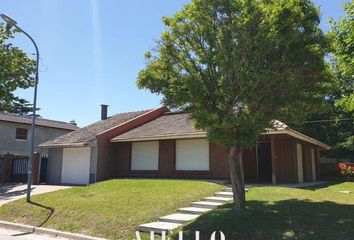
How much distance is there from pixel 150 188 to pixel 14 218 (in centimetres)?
566

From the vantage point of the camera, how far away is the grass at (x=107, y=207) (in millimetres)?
11789

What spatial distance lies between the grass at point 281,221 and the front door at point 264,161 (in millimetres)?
8954

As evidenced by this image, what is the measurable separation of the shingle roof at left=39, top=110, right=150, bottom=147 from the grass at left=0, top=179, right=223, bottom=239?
7.82 metres

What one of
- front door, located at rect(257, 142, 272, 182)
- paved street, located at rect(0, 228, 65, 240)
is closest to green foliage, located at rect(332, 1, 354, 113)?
paved street, located at rect(0, 228, 65, 240)

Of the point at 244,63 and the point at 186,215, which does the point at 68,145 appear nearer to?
the point at 186,215

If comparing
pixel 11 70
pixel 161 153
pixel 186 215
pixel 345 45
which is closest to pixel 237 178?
pixel 186 215

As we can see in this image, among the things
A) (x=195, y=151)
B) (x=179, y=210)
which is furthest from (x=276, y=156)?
(x=179, y=210)

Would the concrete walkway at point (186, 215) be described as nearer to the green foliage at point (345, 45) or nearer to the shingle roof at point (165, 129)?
the green foliage at point (345, 45)

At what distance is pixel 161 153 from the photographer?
930 inches

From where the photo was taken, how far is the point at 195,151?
2203 cm

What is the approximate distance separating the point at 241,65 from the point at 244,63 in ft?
0.61

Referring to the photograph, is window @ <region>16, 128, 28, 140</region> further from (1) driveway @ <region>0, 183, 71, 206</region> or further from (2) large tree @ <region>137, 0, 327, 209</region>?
(2) large tree @ <region>137, 0, 327, 209</region>

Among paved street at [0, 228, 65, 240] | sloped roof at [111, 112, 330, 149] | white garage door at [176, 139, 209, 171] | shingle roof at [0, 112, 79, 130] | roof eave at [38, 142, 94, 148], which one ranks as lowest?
paved street at [0, 228, 65, 240]

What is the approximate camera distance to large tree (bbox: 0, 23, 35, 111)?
47.9ft
